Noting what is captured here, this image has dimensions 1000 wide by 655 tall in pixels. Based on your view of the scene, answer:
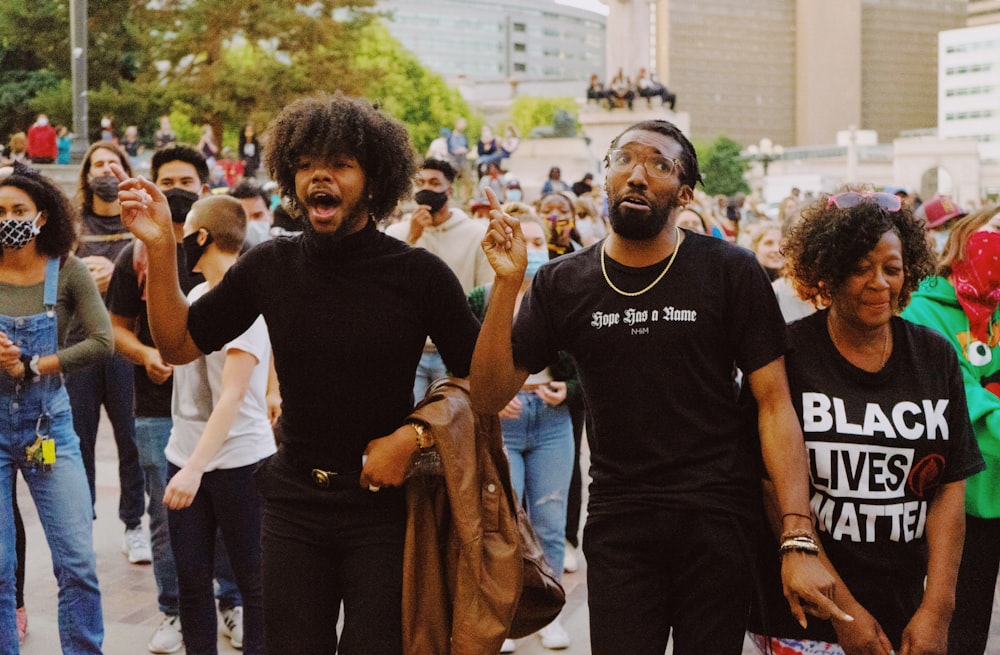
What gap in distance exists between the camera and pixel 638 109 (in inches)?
1591

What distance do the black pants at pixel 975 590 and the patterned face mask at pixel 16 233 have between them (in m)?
3.46

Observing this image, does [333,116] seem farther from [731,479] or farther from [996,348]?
[996,348]

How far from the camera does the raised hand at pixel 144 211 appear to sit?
10.0 ft

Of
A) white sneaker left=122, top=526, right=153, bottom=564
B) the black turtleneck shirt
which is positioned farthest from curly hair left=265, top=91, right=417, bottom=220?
white sneaker left=122, top=526, right=153, bottom=564

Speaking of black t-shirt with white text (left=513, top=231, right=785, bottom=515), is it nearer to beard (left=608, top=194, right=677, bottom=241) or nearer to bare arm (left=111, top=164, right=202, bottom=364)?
beard (left=608, top=194, right=677, bottom=241)

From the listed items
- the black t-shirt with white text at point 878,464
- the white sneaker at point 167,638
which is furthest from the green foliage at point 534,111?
the black t-shirt with white text at point 878,464

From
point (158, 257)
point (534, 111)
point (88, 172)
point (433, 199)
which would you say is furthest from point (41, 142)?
point (534, 111)

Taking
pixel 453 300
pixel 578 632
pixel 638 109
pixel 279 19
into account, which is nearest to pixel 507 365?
pixel 453 300

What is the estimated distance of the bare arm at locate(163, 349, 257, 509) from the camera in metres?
3.91

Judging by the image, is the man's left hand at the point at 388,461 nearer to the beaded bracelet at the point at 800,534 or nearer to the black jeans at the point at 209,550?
the beaded bracelet at the point at 800,534

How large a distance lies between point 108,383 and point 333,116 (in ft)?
12.4

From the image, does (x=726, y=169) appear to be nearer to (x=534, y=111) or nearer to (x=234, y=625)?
(x=534, y=111)

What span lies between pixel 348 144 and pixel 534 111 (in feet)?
289

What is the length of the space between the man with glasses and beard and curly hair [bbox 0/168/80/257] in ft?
7.36
